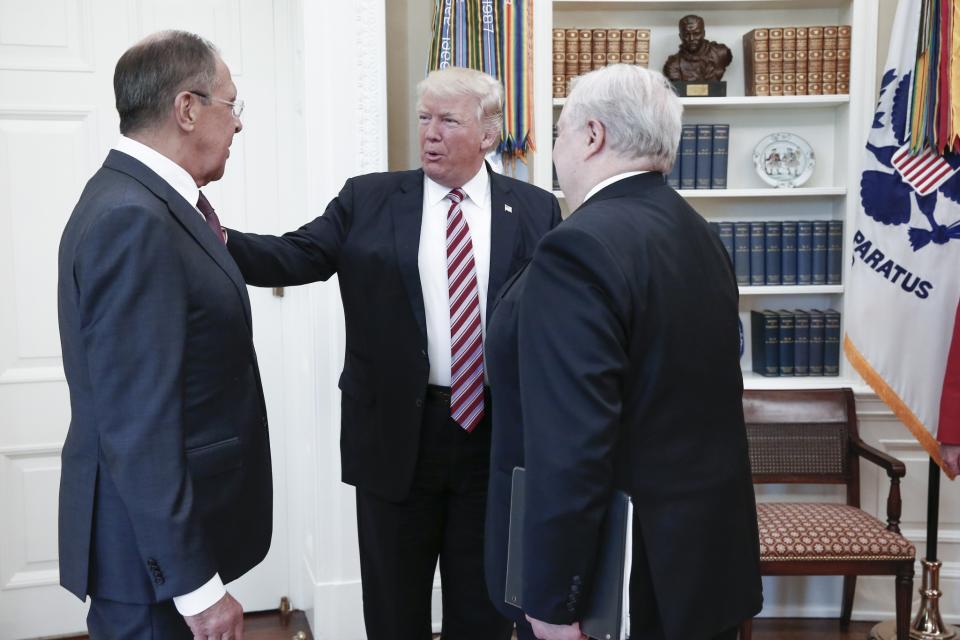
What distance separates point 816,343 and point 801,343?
0.05 metres

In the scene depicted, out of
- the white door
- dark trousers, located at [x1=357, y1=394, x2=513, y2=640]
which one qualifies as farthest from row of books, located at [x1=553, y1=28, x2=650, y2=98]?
dark trousers, located at [x1=357, y1=394, x2=513, y2=640]

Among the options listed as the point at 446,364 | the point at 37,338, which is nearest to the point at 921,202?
the point at 446,364

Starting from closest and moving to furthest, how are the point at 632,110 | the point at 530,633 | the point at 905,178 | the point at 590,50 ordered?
the point at 632,110, the point at 530,633, the point at 905,178, the point at 590,50

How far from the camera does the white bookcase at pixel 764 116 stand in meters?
3.22

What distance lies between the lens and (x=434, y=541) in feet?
7.54

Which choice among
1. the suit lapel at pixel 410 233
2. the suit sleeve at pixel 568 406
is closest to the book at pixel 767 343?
the suit lapel at pixel 410 233

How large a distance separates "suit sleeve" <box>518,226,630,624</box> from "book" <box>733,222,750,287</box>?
2.10 meters

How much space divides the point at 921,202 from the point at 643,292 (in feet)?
6.67

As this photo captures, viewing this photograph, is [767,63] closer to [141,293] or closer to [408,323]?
[408,323]

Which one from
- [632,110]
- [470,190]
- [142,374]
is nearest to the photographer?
[142,374]

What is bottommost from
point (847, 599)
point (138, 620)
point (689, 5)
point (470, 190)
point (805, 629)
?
point (805, 629)

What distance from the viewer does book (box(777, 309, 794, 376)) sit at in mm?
3350

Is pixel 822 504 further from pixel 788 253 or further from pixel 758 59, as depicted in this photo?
pixel 758 59

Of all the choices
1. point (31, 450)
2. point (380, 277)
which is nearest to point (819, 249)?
point (380, 277)
